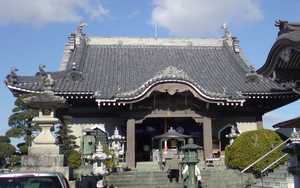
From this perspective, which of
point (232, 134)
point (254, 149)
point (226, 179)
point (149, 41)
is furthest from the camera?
point (149, 41)

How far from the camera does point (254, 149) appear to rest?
20.8 m

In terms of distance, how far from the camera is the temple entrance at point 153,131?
1058 inches

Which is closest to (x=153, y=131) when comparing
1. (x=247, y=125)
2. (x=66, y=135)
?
(x=66, y=135)

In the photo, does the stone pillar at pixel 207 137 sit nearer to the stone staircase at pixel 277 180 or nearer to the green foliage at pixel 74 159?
the stone staircase at pixel 277 180

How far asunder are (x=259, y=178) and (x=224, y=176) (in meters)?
1.52

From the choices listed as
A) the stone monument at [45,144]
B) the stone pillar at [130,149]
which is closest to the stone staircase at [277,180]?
the stone pillar at [130,149]

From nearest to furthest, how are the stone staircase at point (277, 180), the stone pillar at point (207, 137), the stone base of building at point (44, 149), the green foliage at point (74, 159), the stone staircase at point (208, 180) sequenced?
the stone base of building at point (44, 149)
the stone staircase at point (277, 180)
the stone staircase at point (208, 180)
the green foliage at point (74, 159)
the stone pillar at point (207, 137)

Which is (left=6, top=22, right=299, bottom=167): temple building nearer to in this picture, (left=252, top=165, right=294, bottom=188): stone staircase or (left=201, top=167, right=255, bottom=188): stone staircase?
(left=201, top=167, right=255, bottom=188): stone staircase

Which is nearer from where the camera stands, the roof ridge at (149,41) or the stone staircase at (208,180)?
the stone staircase at (208,180)

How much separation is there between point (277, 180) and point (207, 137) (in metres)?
7.18

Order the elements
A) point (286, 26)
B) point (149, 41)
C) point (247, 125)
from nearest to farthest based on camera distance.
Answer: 1. point (286, 26)
2. point (247, 125)
3. point (149, 41)

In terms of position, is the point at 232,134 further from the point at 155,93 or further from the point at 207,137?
the point at 155,93

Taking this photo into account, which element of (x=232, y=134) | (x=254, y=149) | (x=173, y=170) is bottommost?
(x=173, y=170)

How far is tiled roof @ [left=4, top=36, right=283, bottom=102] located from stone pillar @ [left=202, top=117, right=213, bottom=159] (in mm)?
1735
